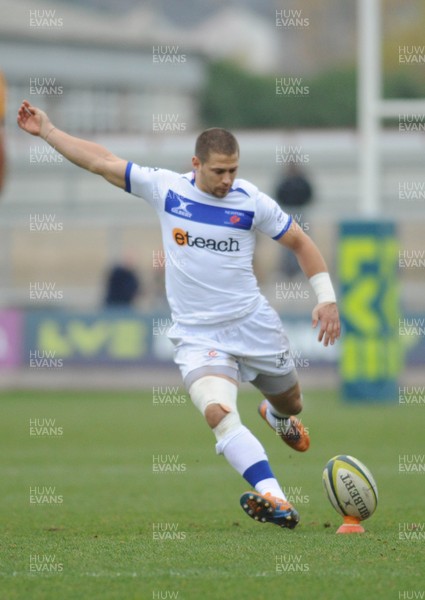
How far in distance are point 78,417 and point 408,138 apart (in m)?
12.5

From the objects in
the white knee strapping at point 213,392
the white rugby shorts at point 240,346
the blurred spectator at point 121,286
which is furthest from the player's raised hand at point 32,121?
the blurred spectator at point 121,286

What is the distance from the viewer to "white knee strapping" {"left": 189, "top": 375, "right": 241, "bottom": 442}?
766 cm

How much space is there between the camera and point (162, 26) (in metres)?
64.9

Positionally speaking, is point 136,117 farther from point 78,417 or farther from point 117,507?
point 117,507

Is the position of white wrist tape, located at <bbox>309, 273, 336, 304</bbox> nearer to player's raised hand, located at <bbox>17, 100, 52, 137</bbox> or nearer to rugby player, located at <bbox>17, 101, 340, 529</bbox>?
rugby player, located at <bbox>17, 101, 340, 529</bbox>

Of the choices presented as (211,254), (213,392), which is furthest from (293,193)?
(213,392)

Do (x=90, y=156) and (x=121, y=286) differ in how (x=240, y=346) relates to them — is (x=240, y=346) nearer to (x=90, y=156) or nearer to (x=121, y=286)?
(x=90, y=156)

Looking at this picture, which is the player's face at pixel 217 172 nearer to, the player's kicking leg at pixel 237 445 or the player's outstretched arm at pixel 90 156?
the player's outstretched arm at pixel 90 156

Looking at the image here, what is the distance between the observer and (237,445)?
7613 millimetres

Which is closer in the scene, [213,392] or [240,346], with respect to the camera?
[213,392]

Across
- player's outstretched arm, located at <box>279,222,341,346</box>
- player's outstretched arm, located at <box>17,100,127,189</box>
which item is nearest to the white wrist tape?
player's outstretched arm, located at <box>279,222,341,346</box>

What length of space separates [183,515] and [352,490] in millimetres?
1410

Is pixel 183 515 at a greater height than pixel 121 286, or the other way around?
pixel 183 515

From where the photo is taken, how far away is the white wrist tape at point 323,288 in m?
7.93
